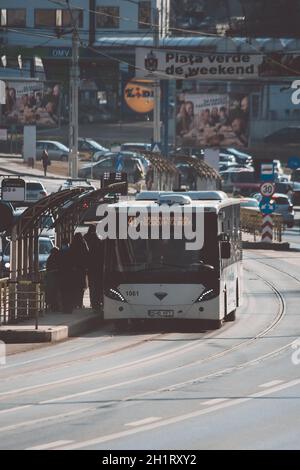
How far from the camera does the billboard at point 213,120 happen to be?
3474 inches

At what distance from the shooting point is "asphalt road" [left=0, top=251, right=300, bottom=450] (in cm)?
1502

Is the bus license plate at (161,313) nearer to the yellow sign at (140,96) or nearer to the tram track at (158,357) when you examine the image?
the tram track at (158,357)

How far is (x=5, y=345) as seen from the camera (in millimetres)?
25656

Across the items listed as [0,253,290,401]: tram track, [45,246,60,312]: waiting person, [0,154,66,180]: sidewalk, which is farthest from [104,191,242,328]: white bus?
[0,154,66,180]: sidewalk

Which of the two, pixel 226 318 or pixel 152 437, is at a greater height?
pixel 152 437

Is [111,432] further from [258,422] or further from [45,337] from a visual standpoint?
[45,337]

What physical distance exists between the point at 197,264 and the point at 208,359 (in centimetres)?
487

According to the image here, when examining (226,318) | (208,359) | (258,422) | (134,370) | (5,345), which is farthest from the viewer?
(226,318)

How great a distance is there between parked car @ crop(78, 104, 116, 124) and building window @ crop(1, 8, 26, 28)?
9603mm

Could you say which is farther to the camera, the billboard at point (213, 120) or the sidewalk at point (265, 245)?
the billboard at point (213, 120)

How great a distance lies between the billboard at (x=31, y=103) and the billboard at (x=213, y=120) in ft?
38.7

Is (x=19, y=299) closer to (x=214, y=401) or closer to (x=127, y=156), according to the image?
(x=214, y=401)

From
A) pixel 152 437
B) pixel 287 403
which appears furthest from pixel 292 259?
pixel 152 437

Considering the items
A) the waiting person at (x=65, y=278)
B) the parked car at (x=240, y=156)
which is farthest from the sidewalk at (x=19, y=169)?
the waiting person at (x=65, y=278)
